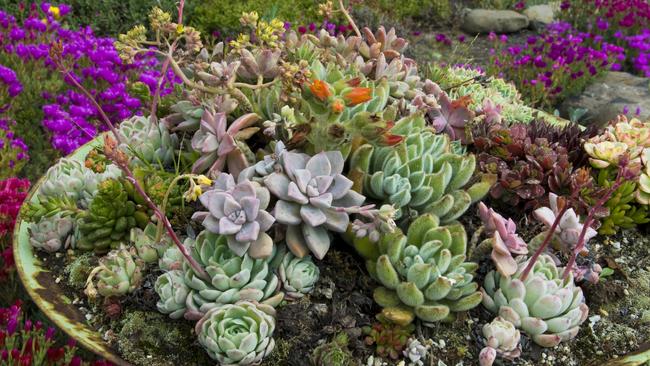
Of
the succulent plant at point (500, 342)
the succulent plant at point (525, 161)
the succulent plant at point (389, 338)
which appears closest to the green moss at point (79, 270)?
the succulent plant at point (389, 338)

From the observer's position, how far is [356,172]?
191cm

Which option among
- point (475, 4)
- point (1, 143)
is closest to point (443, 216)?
point (1, 143)

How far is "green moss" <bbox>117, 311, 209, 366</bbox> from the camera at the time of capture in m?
1.75

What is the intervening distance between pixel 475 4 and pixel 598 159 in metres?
6.14

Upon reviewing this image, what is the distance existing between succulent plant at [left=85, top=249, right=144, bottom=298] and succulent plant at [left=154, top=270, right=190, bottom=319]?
4.5 inches

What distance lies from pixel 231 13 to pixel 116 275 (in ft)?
14.1

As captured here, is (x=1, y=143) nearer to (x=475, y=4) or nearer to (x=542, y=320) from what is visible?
(x=542, y=320)

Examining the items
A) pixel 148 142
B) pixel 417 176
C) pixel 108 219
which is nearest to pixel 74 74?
pixel 148 142

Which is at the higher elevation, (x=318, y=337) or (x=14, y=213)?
(x=318, y=337)

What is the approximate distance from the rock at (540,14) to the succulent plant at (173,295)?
659cm

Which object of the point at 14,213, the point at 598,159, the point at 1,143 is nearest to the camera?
the point at 598,159

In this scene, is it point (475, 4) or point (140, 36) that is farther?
point (475, 4)

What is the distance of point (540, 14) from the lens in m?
7.79

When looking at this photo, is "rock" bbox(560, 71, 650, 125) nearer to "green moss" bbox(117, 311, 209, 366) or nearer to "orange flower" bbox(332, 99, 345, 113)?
"orange flower" bbox(332, 99, 345, 113)
